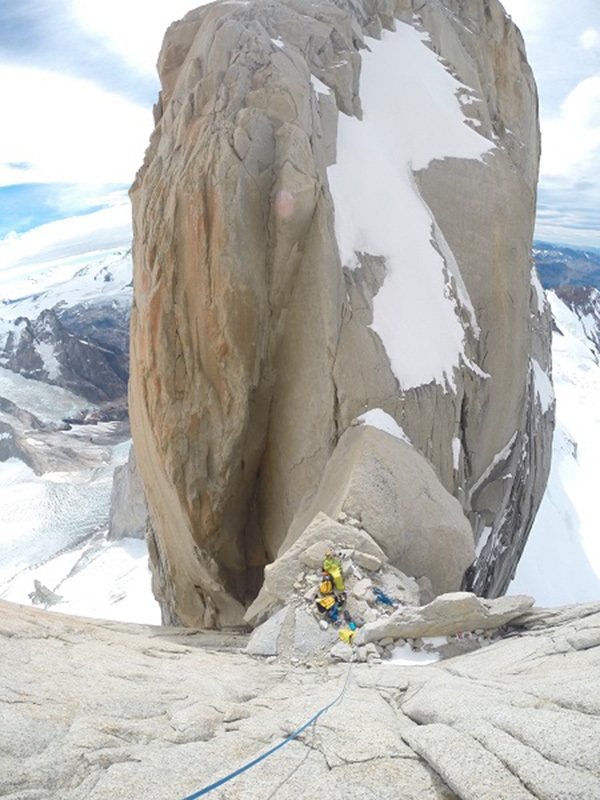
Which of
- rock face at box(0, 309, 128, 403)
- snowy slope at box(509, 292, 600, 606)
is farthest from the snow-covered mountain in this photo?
snowy slope at box(509, 292, 600, 606)

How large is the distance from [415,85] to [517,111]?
4920 mm

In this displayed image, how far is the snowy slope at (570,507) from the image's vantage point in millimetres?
38969

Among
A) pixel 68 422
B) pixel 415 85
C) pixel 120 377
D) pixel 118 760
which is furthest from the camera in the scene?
pixel 120 377

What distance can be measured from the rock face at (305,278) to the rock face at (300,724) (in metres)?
3.96

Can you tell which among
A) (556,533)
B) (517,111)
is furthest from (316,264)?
(556,533)

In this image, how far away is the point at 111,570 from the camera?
145 feet

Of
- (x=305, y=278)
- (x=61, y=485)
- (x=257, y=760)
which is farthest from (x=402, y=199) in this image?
(x=61, y=485)

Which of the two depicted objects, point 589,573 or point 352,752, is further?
point 589,573

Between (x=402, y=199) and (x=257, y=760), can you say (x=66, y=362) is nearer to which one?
(x=402, y=199)

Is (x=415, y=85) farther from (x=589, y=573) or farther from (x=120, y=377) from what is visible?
(x=120, y=377)

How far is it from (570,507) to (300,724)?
55.2 metres

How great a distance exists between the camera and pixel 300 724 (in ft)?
15.2

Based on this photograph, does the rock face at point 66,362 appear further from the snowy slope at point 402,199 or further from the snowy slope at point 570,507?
the snowy slope at point 402,199

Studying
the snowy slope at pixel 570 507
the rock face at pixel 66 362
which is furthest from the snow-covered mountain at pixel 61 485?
the snowy slope at pixel 570 507
